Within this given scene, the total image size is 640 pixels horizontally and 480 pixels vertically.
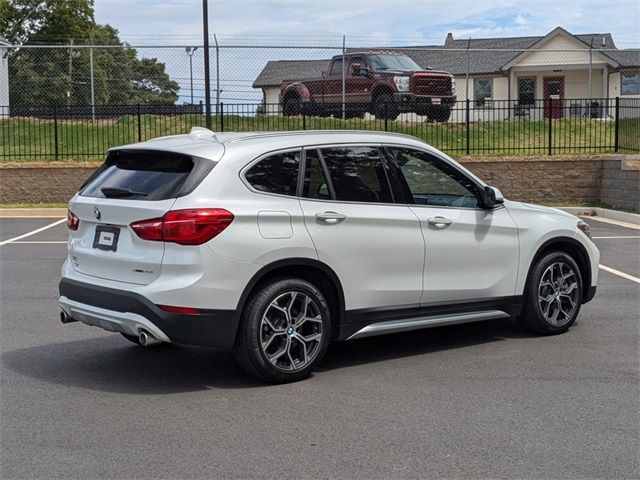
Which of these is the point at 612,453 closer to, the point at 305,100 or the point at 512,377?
the point at 512,377

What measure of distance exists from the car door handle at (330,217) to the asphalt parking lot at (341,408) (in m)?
1.08

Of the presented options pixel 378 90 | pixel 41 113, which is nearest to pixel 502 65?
pixel 378 90

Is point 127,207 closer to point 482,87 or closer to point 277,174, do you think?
point 277,174

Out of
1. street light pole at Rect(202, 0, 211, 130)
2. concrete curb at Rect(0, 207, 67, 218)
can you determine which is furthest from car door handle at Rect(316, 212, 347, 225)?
street light pole at Rect(202, 0, 211, 130)

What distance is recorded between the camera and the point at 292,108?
25547 mm

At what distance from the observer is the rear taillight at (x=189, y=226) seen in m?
5.87

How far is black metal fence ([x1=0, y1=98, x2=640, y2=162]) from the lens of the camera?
75.0 feet

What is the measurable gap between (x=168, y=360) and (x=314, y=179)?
5.79 feet

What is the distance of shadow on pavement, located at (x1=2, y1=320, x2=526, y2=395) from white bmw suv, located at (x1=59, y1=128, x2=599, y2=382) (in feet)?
1.01

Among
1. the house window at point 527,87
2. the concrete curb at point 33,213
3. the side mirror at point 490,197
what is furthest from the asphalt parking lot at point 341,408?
the house window at point 527,87

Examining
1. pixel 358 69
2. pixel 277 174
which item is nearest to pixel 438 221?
pixel 277 174

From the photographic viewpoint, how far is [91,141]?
23.9 m

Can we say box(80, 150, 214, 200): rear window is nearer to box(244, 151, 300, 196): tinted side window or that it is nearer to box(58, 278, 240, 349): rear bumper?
box(244, 151, 300, 196): tinted side window

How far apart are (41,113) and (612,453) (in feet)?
70.0
